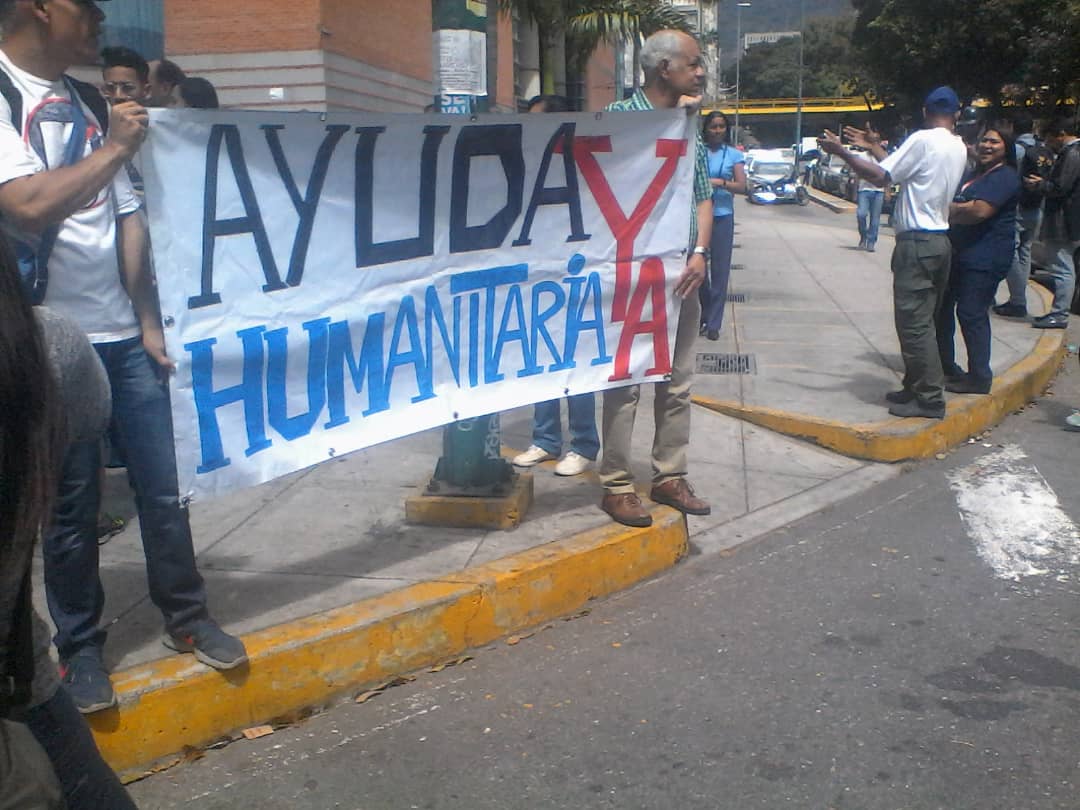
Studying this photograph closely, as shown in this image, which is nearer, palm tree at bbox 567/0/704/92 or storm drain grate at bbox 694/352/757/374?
storm drain grate at bbox 694/352/757/374

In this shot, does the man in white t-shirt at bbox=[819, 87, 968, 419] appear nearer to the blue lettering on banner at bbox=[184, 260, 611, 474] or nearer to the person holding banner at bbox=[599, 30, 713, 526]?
the person holding banner at bbox=[599, 30, 713, 526]

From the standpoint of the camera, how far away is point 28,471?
1522 millimetres

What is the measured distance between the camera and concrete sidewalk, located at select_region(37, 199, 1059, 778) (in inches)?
138

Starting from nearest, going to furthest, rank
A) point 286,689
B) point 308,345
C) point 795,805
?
point 795,805 < point 286,689 < point 308,345

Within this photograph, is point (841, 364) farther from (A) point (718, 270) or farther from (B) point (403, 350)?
(B) point (403, 350)

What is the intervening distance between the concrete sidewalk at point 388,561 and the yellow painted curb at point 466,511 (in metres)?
0.06

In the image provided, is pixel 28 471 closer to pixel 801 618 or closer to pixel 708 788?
pixel 708 788

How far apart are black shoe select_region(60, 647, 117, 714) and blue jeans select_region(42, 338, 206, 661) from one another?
0.03 m

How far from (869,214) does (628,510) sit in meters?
14.1

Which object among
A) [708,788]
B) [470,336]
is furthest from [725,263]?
[708,788]

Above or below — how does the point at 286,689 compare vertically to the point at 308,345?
below

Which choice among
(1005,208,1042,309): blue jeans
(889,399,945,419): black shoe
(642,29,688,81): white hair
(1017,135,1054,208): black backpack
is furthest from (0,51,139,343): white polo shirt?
(1005,208,1042,309): blue jeans

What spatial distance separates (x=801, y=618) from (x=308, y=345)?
2148 mm

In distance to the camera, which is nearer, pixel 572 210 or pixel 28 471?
pixel 28 471
